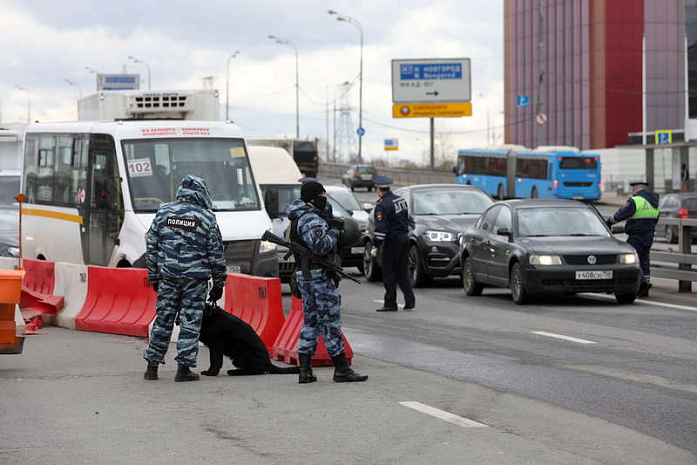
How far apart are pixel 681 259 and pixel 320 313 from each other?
11.0 meters

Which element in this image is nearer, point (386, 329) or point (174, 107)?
point (386, 329)

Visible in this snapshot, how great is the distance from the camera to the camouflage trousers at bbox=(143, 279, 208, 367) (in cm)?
1110

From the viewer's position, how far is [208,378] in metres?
11.4

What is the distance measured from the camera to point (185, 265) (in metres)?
11.0

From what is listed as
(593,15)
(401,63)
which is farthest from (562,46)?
(401,63)

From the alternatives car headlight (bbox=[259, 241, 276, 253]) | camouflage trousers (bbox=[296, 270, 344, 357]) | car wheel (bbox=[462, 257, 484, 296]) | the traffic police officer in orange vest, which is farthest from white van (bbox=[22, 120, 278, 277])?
camouflage trousers (bbox=[296, 270, 344, 357])

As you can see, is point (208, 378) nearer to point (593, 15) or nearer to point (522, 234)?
point (522, 234)

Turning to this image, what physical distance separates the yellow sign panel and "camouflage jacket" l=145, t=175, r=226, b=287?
7075 centimetres

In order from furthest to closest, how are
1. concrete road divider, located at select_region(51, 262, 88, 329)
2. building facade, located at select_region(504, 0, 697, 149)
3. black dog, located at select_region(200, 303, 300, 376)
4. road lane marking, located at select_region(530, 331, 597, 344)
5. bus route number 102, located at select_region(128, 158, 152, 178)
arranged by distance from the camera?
building facade, located at select_region(504, 0, 697, 149)
bus route number 102, located at select_region(128, 158, 152, 178)
concrete road divider, located at select_region(51, 262, 88, 329)
road lane marking, located at select_region(530, 331, 597, 344)
black dog, located at select_region(200, 303, 300, 376)

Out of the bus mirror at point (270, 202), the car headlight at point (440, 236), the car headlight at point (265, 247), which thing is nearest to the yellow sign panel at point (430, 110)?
the car headlight at point (440, 236)

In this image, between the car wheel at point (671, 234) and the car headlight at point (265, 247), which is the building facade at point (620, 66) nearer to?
the car wheel at point (671, 234)

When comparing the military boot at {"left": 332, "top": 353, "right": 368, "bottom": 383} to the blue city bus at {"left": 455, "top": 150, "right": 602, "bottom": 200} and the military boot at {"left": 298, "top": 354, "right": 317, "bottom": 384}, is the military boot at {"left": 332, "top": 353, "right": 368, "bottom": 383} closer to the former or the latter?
the military boot at {"left": 298, "top": 354, "right": 317, "bottom": 384}

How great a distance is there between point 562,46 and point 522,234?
287ft

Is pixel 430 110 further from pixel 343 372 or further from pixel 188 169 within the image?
pixel 343 372
